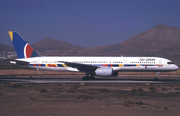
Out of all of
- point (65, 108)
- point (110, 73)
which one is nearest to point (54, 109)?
point (65, 108)

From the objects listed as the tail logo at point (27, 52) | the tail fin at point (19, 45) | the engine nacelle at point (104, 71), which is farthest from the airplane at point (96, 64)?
the engine nacelle at point (104, 71)

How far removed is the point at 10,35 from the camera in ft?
117

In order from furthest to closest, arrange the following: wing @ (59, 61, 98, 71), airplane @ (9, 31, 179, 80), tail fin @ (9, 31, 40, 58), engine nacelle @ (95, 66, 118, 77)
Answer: tail fin @ (9, 31, 40, 58) < airplane @ (9, 31, 179, 80) < wing @ (59, 61, 98, 71) < engine nacelle @ (95, 66, 118, 77)

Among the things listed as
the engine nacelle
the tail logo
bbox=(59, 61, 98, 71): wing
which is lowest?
the engine nacelle

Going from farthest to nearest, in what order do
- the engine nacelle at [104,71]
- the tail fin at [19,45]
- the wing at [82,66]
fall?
the tail fin at [19,45] → the wing at [82,66] → the engine nacelle at [104,71]

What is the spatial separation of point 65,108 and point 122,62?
2170 cm

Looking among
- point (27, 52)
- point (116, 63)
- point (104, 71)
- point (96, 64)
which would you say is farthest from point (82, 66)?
point (27, 52)

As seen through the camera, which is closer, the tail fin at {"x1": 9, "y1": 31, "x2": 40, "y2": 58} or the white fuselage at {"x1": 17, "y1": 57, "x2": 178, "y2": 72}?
the white fuselage at {"x1": 17, "y1": 57, "x2": 178, "y2": 72}

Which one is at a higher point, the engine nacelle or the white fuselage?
the white fuselage

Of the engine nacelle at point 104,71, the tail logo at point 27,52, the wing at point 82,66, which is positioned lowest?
the engine nacelle at point 104,71

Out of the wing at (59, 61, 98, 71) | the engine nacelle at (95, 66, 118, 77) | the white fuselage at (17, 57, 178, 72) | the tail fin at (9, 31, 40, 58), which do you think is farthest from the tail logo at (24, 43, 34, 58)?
the engine nacelle at (95, 66, 118, 77)

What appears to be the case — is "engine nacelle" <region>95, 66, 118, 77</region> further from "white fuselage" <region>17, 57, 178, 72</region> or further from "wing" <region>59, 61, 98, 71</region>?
"white fuselage" <region>17, 57, 178, 72</region>

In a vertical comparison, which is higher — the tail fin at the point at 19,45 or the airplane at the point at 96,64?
the tail fin at the point at 19,45

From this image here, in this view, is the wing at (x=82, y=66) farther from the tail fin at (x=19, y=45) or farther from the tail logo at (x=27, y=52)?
the tail fin at (x=19, y=45)
